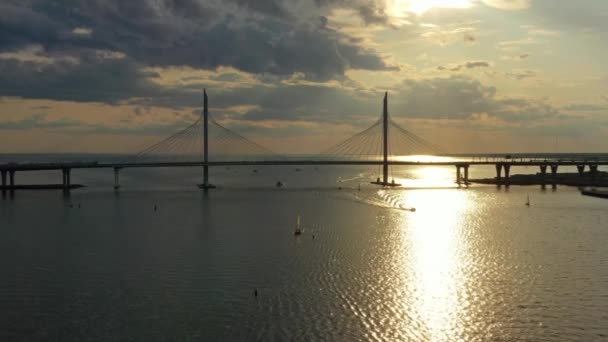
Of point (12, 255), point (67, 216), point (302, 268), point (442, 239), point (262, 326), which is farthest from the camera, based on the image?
point (67, 216)

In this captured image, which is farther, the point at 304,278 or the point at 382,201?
the point at 382,201

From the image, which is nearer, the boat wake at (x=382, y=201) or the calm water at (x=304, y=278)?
the calm water at (x=304, y=278)

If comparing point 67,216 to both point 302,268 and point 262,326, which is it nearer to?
point 302,268

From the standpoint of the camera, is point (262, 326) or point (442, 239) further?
point (442, 239)

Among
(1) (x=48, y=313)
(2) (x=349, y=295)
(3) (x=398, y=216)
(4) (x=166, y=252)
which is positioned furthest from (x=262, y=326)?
(3) (x=398, y=216)

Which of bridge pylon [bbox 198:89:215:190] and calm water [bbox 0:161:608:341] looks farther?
bridge pylon [bbox 198:89:215:190]

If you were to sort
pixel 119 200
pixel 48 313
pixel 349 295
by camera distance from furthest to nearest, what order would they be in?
pixel 119 200 < pixel 349 295 < pixel 48 313

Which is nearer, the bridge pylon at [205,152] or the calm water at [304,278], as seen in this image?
the calm water at [304,278]

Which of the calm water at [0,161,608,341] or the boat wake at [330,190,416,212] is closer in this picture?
the calm water at [0,161,608,341]
